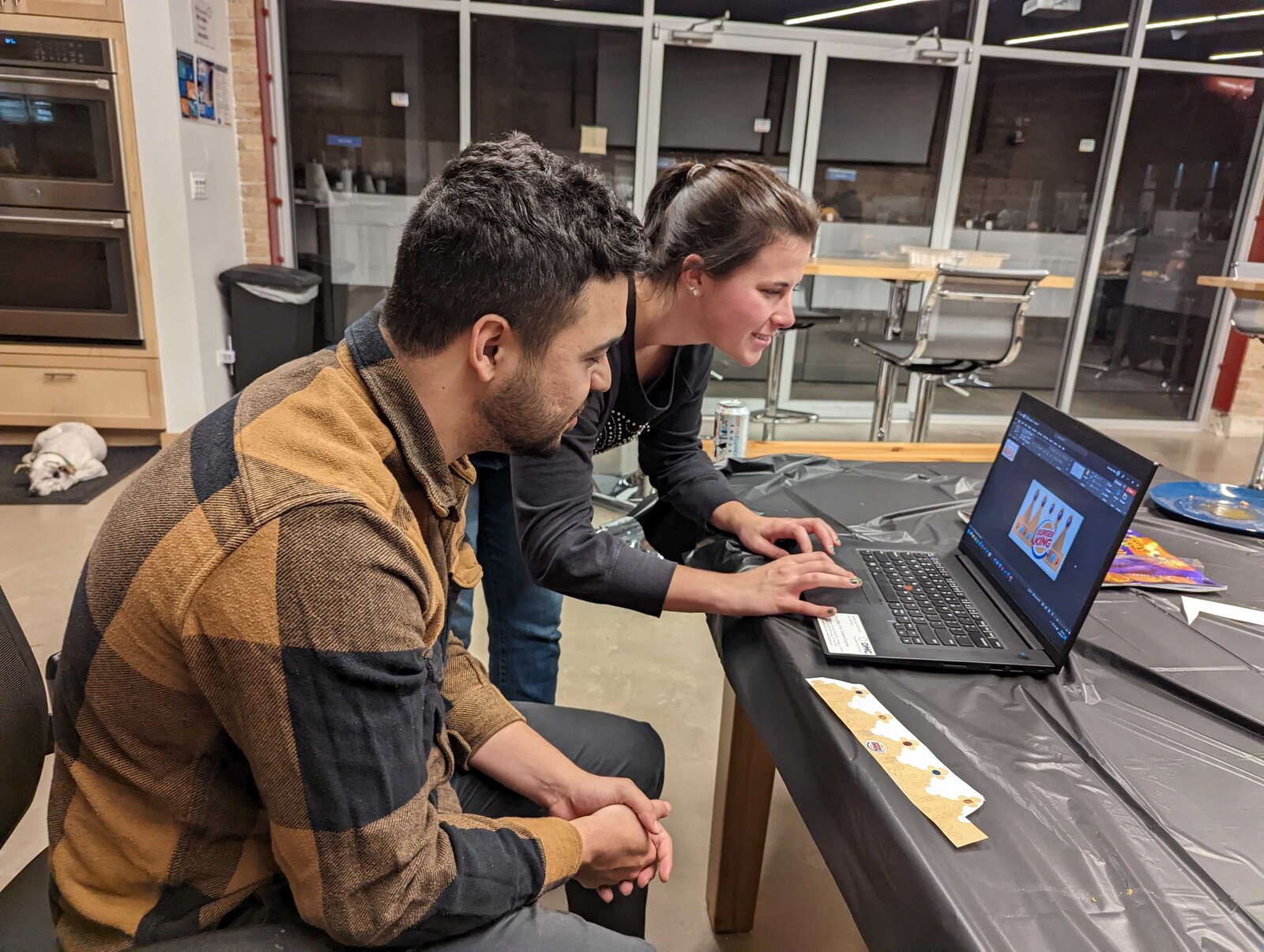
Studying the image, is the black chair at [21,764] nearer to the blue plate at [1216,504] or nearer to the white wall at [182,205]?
the blue plate at [1216,504]

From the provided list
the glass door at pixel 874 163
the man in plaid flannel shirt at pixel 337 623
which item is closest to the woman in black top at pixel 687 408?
the man in plaid flannel shirt at pixel 337 623

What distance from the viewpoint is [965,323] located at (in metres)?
3.44

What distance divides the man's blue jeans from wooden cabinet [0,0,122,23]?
3.02 m

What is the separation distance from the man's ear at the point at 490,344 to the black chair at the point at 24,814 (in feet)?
1.66

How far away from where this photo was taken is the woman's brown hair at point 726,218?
1285 millimetres

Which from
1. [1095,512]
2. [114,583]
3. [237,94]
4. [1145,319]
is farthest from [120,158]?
[1145,319]

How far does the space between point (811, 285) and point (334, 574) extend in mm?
4655

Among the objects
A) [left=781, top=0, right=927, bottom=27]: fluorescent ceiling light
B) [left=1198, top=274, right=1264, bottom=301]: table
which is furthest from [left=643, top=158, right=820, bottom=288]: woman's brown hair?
[left=781, top=0, right=927, bottom=27]: fluorescent ceiling light

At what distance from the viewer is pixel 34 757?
87 centimetres

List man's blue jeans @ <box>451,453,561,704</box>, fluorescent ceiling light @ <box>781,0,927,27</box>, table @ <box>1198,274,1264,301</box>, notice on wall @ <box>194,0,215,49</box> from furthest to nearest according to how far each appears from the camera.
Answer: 1. fluorescent ceiling light @ <box>781,0,927,27</box>
2. notice on wall @ <box>194,0,215,49</box>
3. table @ <box>1198,274,1264,301</box>
4. man's blue jeans @ <box>451,453,561,704</box>

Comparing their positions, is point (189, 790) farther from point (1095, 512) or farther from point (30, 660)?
point (1095, 512)

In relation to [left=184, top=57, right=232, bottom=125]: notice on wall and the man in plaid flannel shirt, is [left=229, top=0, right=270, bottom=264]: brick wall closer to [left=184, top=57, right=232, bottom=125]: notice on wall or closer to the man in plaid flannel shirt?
[left=184, top=57, right=232, bottom=125]: notice on wall

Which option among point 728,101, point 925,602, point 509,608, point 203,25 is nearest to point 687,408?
point 509,608

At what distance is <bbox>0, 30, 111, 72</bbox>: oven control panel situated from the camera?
10.9ft
